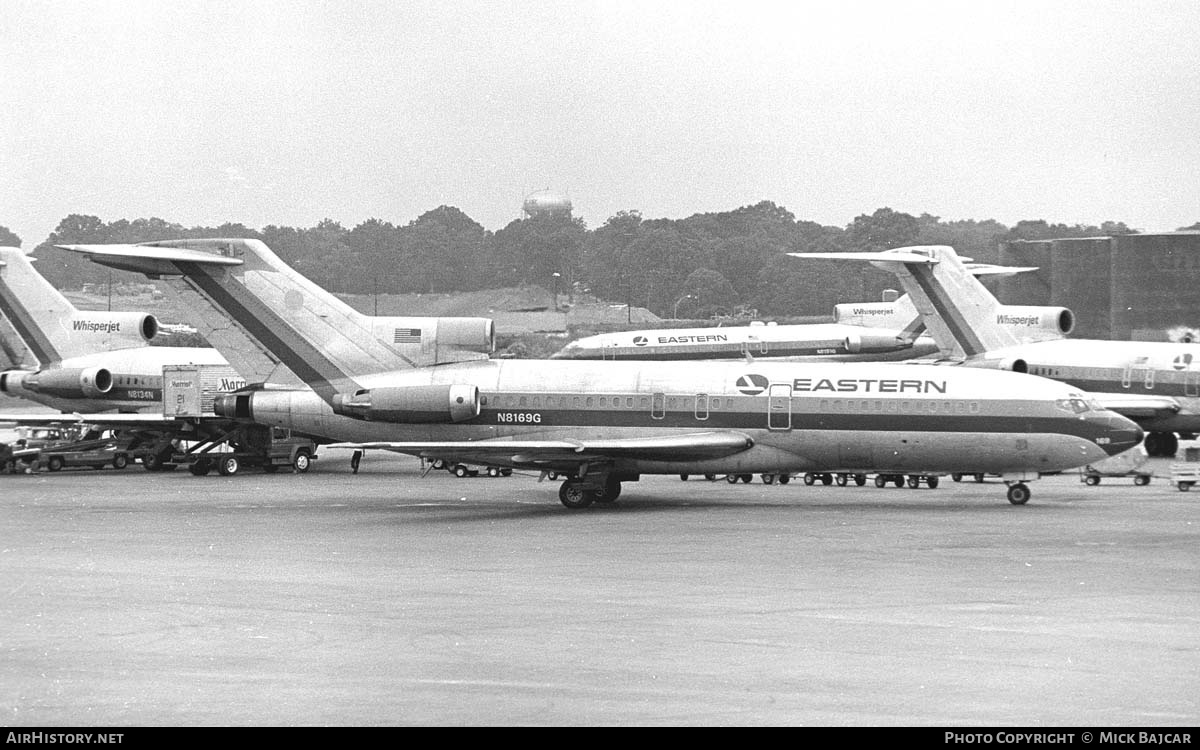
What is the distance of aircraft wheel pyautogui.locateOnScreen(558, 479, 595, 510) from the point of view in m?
31.7

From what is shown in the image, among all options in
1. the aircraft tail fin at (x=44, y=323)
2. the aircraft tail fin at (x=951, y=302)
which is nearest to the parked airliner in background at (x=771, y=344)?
the aircraft tail fin at (x=951, y=302)

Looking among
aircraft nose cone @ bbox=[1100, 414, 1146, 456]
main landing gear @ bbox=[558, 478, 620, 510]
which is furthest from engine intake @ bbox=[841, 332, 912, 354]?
main landing gear @ bbox=[558, 478, 620, 510]

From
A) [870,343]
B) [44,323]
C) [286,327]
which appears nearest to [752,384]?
[286,327]

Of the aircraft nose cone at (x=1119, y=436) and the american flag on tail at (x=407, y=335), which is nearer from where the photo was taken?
the aircraft nose cone at (x=1119, y=436)

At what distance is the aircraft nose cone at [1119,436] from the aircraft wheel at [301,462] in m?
24.5

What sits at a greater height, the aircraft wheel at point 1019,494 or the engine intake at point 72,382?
the engine intake at point 72,382

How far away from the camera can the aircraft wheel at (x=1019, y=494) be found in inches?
1240

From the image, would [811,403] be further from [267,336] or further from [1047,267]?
[1047,267]

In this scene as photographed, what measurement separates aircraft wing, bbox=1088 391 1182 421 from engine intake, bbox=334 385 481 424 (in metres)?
20.1

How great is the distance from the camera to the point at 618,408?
32.3 meters

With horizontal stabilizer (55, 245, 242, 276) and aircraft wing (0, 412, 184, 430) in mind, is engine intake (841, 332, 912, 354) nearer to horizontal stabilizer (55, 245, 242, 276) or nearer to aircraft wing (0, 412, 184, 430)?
aircraft wing (0, 412, 184, 430)

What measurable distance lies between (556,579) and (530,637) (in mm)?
4627

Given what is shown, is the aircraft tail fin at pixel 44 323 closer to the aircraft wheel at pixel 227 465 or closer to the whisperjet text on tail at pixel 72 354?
the whisperjet text on tail at pixel 72 354

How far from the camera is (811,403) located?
3159 centimetres
